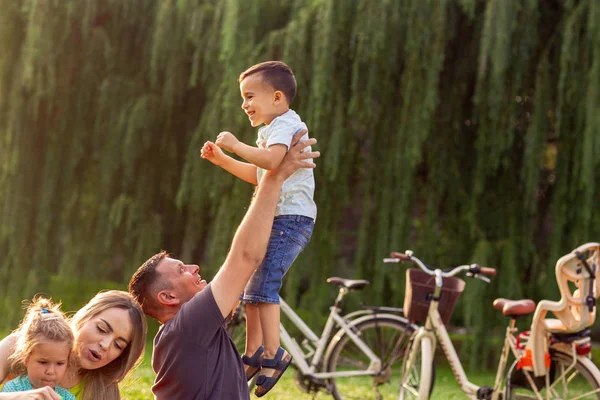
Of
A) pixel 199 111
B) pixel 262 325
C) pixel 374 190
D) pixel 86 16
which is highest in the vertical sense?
pixel 86 16

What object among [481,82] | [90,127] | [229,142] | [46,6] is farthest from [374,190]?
[229,142]

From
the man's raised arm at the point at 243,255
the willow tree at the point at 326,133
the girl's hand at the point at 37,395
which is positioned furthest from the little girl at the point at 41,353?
the willow tree at the point at 326,133

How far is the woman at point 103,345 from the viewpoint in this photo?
234cm

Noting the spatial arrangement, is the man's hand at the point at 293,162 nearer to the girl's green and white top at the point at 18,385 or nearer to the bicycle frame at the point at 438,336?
the girl's green and white top at the point at 18,385

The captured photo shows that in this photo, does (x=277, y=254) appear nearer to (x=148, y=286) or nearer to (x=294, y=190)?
(x=294, y=190)

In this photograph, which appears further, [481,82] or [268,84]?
[481,82]

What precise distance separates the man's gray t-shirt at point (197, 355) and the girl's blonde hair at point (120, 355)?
0.07m

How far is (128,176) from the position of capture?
867 cm

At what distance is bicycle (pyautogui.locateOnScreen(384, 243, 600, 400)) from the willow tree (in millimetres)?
2323

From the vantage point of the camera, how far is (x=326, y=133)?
25.1 feet

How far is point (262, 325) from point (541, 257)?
4.85m

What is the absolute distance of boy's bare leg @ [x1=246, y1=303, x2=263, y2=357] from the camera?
11.6 feet

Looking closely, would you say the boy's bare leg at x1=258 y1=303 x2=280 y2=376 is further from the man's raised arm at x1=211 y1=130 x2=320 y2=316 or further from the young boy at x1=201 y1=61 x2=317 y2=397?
the man's raised arm at x1=211 y1=130 x2=320 y2=316

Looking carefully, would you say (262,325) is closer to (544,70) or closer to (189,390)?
(189,390)
